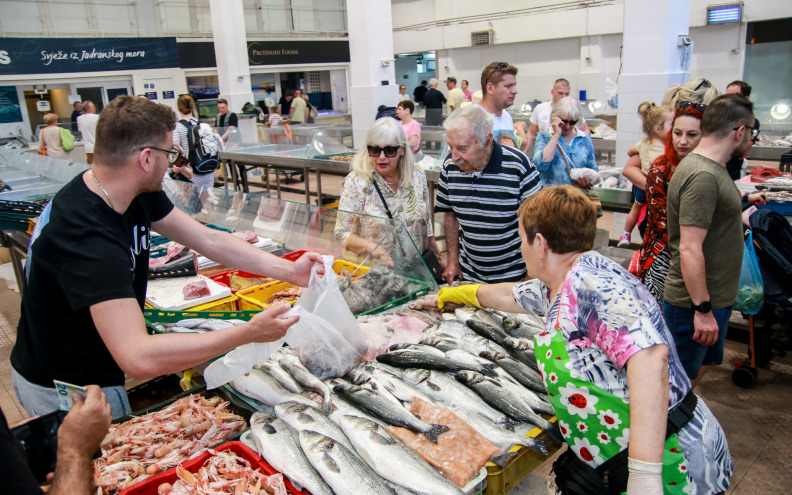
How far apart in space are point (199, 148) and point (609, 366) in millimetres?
7033

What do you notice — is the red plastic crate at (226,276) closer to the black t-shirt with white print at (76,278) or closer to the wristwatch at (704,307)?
the black t-shirt with white print at (76,278)

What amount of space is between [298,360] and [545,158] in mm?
3405

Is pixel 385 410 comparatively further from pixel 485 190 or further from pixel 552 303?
pixel 485 190

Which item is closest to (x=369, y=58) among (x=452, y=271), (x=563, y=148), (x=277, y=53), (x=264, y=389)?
(x=563, y=148)

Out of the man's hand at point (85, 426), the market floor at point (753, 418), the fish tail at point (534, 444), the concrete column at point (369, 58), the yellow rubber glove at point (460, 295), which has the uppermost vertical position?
the concrete column at point (369, 58)

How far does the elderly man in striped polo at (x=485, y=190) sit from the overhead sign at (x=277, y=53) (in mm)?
19068

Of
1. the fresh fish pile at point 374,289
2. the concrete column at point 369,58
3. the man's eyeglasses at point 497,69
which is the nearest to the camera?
the fresh fish pile at point 374,289

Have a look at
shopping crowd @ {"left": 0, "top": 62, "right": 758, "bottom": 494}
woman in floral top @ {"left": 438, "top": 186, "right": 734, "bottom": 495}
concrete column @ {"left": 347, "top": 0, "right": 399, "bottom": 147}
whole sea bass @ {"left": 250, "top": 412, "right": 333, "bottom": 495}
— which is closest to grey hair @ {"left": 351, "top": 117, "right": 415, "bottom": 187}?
shopping crowd @ {"left": 0, "top": 62, "right": 758, "bottom": 494}

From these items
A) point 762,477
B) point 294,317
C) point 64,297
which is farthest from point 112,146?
point 762,477

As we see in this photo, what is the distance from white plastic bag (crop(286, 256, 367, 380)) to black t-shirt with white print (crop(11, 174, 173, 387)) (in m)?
0.59

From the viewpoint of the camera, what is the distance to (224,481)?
1.66 metres

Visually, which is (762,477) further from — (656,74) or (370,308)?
(656,74)

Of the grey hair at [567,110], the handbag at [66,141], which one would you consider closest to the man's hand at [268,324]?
the grey hair at [567,110]

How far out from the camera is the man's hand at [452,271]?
11.6 ft
